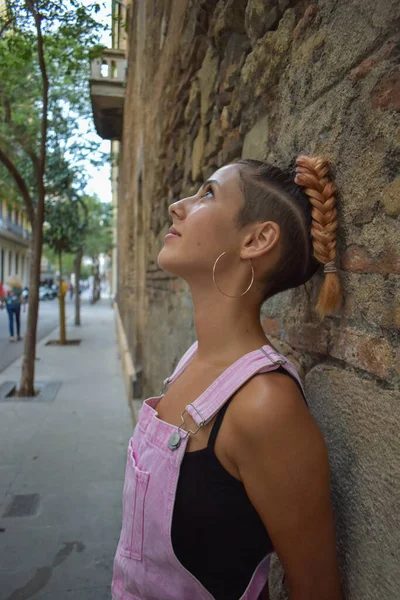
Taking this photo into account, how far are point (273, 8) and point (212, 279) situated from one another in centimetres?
95

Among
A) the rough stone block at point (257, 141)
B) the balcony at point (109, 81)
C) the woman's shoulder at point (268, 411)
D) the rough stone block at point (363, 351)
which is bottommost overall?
the woman's shoulder at point (268, 411)

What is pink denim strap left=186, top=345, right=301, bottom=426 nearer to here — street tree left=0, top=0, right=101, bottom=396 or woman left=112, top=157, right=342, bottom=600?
woman left=112, top=157, right=342, bottom=600

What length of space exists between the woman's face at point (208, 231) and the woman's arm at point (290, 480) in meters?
0.34

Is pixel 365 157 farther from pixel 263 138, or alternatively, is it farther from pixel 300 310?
pixel 263 138

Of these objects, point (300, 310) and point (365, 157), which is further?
Answer: point (300, 310)

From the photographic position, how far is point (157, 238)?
4.69 metres

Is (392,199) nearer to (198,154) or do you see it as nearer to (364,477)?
(364,477)

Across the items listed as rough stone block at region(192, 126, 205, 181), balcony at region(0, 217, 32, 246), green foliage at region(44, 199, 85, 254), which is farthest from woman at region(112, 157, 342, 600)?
balcony at region(0, 217, 32, 246)

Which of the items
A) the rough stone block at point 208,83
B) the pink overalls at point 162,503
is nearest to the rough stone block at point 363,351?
the pink overalls at point 162,503

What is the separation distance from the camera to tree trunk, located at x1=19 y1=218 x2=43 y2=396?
7070 millimetres

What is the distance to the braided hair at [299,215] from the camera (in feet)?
3.58

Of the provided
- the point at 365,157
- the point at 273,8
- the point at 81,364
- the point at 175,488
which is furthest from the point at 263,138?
the point at 81,364

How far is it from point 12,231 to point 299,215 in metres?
42.4

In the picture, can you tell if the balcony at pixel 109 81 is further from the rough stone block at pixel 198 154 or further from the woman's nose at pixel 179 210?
the woman's nose at pixel 179 210
